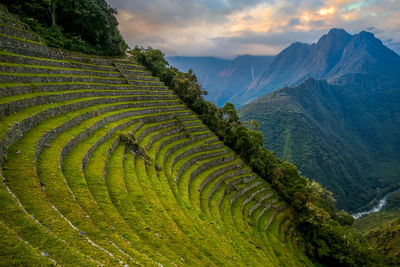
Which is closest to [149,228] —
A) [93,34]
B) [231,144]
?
[231,144]

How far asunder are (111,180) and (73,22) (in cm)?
2777

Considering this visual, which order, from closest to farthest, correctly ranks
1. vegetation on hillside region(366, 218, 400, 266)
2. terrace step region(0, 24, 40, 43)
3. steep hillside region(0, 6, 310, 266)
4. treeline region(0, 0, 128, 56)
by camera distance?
steep hillside region(0, 6, 310, 266) < terrace step region(0, 24, 40, 43) < treeline region(0, 0, 128, 56) < vegetation on hillside region(366, 218, 400, 266)

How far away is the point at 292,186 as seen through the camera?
3206 centimetres

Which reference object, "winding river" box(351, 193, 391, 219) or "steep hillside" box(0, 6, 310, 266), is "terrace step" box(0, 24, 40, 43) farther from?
"winding river" box(351, 193, 391, 219)

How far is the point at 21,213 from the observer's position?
19.5 feet

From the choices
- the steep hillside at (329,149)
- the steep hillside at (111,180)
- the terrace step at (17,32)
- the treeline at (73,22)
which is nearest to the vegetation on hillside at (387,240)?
the steep hillside at (111,180)

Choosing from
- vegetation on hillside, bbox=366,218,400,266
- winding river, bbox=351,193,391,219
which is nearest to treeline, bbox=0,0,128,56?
vegetation on hillside, bbox=366,218,400,266

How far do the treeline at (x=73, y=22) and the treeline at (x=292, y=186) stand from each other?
807 cm

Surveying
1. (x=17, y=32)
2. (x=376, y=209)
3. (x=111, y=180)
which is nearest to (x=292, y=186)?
(x=111, y=180)

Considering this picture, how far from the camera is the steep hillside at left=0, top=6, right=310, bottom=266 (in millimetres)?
6371

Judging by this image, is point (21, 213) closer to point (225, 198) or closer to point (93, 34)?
point (225, 198)

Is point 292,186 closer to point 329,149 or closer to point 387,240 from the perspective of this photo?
point 387,240

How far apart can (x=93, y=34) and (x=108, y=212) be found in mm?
30154

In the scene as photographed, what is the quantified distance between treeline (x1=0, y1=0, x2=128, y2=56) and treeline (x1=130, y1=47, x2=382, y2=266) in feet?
26.5
